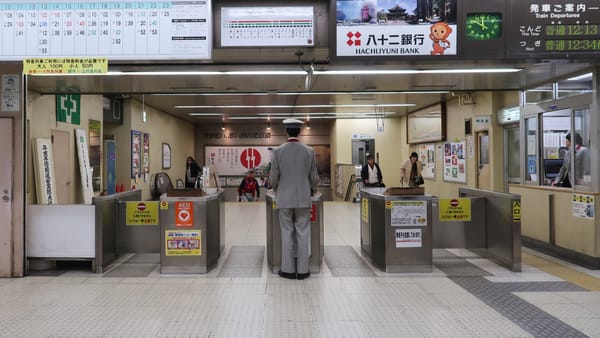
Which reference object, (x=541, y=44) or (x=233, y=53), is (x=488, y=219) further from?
(x=233, y=53)

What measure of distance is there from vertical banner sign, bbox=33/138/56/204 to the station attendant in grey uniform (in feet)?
9.67

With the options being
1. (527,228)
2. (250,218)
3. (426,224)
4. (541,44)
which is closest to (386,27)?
(541,44)

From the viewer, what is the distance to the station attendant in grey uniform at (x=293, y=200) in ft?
14.3

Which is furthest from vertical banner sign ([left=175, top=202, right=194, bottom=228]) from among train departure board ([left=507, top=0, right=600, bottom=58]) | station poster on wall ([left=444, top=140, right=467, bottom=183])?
station poster on wall ([left=444, top=140, right=467, bottom=183])

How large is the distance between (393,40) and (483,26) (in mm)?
883

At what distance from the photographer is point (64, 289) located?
4098 mm

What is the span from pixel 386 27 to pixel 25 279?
442cm

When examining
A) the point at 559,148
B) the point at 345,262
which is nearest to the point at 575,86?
the point at 559,148

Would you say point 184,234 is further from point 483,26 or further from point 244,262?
point 483,26

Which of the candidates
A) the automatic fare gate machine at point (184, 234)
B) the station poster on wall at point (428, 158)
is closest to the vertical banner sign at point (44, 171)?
the automatic fare gate machine at point (184, 234)

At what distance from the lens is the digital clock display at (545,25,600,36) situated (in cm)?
414

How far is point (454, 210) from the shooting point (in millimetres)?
5195

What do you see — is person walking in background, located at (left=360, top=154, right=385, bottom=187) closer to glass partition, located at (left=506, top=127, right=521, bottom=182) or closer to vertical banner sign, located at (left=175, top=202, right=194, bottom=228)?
glass partition, located at (left=506, top=127, right=521, bottom=182)

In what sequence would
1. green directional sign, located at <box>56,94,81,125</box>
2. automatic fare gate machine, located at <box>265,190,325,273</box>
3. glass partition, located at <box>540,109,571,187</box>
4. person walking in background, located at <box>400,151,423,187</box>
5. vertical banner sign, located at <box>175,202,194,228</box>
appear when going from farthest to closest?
person walking in background, located at <box>400,151,423,187</box>
green directional sign, located at <box>56,94,81,125</box>
glass partition, located at <box>540,109,571,187</box>
automatic fare gate machine, located at <box>265,190,325,273</box>
vertical banner sign, located at <box>175,202,194,228</box>
